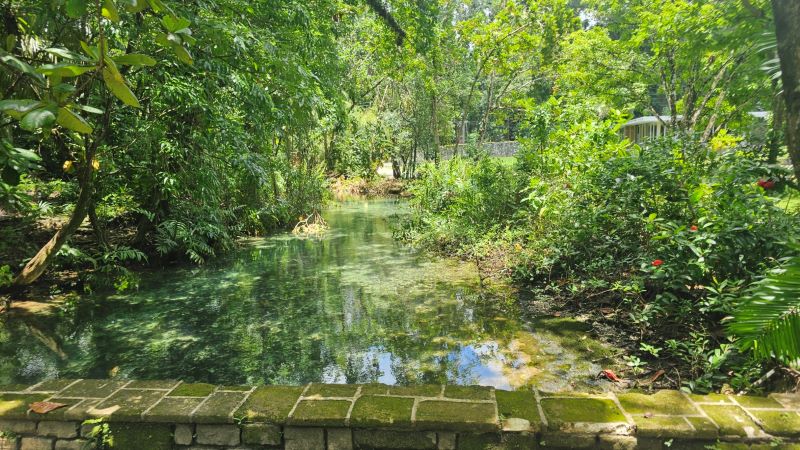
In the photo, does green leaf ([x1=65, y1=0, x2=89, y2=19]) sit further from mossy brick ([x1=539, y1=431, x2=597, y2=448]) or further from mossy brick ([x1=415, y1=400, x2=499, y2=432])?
mossy brick ([x1=539, y1=431, x2=597, y2=448])

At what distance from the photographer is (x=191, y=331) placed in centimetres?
431

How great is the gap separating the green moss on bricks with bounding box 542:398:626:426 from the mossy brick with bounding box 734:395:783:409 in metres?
0.64

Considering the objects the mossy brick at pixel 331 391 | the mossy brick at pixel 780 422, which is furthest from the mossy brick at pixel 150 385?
the mossy brick at pixel 780 422

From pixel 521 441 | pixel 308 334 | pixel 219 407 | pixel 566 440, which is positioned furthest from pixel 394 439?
pixel 308 334

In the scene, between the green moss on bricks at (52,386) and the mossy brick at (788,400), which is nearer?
the mossy brick at (788,400)

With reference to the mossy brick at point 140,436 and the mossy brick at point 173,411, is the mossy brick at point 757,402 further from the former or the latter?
the mossy brick at point 140,436

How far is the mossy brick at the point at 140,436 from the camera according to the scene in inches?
87.0

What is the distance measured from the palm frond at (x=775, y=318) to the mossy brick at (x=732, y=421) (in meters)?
0.34

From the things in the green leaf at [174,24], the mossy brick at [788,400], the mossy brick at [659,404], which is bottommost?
the mossy brick at [788,400]

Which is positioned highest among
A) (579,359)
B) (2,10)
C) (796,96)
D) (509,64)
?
(509,64)

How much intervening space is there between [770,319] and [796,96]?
4.03 feet

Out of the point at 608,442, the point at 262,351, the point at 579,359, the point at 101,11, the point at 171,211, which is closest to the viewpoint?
the point at 101,11

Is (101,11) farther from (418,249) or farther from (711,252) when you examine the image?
(418,249)

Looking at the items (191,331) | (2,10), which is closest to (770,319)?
(191,331)
